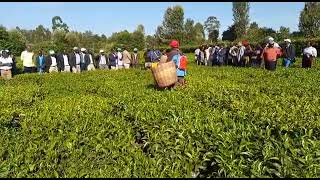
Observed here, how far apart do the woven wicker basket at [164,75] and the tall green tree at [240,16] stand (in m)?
70.8

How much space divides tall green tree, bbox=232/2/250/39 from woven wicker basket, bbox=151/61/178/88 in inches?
2789

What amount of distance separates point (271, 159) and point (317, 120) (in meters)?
1.67

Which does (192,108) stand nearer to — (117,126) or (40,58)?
(117,126)

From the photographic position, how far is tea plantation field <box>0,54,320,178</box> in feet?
16.0

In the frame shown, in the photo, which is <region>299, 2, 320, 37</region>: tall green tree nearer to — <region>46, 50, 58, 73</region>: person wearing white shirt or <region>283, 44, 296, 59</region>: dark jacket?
<region>283, 44, 296, 59</region>: dark jacket

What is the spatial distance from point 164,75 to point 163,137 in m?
5.48

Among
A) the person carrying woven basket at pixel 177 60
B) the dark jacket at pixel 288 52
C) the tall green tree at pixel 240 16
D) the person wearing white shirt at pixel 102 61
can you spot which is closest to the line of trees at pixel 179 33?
the tall green tree at pixel 240 16

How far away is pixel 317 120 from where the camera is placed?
6090 mm

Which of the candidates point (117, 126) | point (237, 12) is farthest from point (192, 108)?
point (237, 12)

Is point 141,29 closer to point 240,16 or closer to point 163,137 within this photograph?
point 240,16

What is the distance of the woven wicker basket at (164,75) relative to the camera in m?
11.2

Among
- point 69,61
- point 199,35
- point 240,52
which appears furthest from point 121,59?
point 199,35

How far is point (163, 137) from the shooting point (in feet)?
19.0

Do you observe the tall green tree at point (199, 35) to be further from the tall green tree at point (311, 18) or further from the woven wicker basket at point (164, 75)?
the woven wicker basket at point (164, 75)
